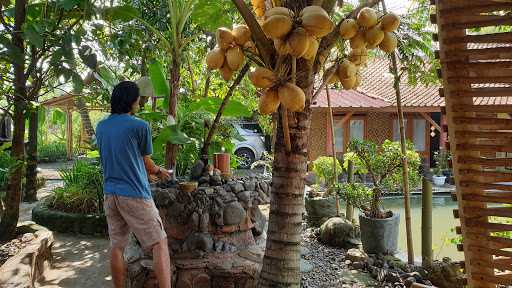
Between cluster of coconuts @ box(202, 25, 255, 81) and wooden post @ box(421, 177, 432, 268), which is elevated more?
cluster of coconuts @ box(202, 25, 255, 81)

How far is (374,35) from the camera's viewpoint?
1532 millimetres

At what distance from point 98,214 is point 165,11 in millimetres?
3288

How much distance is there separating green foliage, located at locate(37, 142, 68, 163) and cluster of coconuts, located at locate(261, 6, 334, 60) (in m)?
19.3

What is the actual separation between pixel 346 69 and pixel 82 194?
6.24m

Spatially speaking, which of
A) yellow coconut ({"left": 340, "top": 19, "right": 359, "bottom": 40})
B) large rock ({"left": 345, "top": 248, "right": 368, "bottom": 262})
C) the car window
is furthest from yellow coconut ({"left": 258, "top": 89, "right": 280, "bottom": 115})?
the car window

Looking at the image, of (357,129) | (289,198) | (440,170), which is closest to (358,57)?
(289,198)

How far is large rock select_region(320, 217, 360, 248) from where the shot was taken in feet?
20.9

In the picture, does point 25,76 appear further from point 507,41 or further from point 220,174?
point 507,41

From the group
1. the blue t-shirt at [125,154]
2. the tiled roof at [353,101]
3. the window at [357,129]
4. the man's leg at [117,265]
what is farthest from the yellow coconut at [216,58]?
the window at [357,129]

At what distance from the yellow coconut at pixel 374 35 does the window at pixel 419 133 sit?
49.2 feet

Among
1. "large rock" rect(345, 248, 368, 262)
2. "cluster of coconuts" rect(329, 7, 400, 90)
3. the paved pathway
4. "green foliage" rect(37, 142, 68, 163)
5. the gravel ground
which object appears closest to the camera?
"cluster of coconuts" rect(329, 7, 400, 90)

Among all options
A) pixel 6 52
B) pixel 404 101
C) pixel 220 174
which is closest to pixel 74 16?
pixel 6 52

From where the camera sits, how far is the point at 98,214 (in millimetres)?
6496

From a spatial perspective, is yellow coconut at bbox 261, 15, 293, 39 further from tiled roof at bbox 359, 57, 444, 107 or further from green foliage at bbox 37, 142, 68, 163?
green foliage at bbox 37, 142, 68, 163
